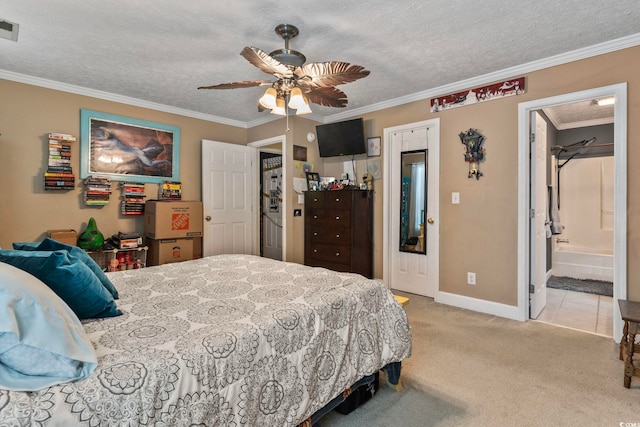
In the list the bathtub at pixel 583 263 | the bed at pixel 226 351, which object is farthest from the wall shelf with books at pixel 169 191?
the bathtub at pixel 583 263

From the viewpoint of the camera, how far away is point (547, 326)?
2959mm

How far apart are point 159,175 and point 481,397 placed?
4.09m

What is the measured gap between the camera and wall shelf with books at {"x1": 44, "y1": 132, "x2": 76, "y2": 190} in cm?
332

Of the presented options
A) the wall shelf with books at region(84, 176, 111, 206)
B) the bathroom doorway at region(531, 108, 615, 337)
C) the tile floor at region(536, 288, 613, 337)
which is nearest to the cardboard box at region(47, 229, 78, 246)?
the wall shelf with books at region(84, 176, 111, 206)

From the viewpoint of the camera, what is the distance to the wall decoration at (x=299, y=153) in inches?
176

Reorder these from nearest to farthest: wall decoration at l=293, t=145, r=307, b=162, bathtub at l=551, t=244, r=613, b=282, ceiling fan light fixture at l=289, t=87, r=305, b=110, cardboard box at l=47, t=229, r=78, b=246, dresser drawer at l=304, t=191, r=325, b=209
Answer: ceiling fan light fixture at l=289, t=87, r=305, b=110 → cardboard box at l=47, t=229, r=78, b=246 → dresser drawer at l=304, t=191, r=325, b=209 → wall decoration at l=293, t=145, r=307, b=162 → bathtub at l=551, t=244, r=613, b=282

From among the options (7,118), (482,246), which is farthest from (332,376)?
(7,118)

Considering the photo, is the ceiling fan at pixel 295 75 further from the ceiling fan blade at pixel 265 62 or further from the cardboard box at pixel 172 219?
the cardboard box at pixel 172 219

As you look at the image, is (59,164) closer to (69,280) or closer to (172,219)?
(172,219)

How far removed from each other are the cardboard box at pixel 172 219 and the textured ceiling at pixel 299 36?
1373 millimetres

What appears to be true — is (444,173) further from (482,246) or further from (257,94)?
(257,94)

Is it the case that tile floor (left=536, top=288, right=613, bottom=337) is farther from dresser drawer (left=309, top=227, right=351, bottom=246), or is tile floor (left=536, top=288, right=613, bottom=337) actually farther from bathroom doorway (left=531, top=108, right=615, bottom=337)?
dresser drawer (left=309, top=227, right=351, bottom=246)

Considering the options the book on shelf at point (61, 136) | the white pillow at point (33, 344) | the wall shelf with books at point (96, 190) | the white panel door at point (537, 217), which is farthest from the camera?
the wall shelf with books at point (96, 190)

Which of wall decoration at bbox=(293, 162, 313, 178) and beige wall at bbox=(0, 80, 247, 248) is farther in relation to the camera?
wall decoration at bbox=(293, 162, 313, 178)
